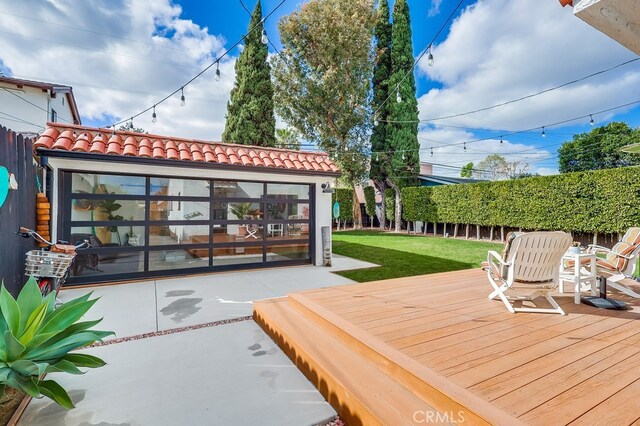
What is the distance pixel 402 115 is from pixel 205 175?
1532cm

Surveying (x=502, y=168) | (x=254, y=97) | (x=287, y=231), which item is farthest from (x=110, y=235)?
(x=502, y=168)

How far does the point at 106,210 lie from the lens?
242 inches

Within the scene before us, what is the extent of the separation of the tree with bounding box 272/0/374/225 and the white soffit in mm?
18643

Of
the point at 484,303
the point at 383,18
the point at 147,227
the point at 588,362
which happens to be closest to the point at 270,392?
the point at 588,362

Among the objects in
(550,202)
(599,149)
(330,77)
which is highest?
(330,77)

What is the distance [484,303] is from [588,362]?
4.79 ft

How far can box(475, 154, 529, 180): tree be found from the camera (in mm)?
35625

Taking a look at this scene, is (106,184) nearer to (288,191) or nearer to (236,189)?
(236,189)

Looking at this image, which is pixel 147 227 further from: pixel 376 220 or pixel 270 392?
pixel 376 220

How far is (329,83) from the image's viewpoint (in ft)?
61.1

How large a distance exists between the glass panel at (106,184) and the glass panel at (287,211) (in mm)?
2933

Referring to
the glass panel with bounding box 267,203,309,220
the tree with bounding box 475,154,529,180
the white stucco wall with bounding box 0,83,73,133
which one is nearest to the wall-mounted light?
the glass panel with bounding box 267,203,309,220

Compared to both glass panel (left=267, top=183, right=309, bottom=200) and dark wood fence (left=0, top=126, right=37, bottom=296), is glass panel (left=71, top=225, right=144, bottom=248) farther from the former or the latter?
glass panel (left=267, top=183, right=309, bottom=200)

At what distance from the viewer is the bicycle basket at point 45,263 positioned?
3852 mm
